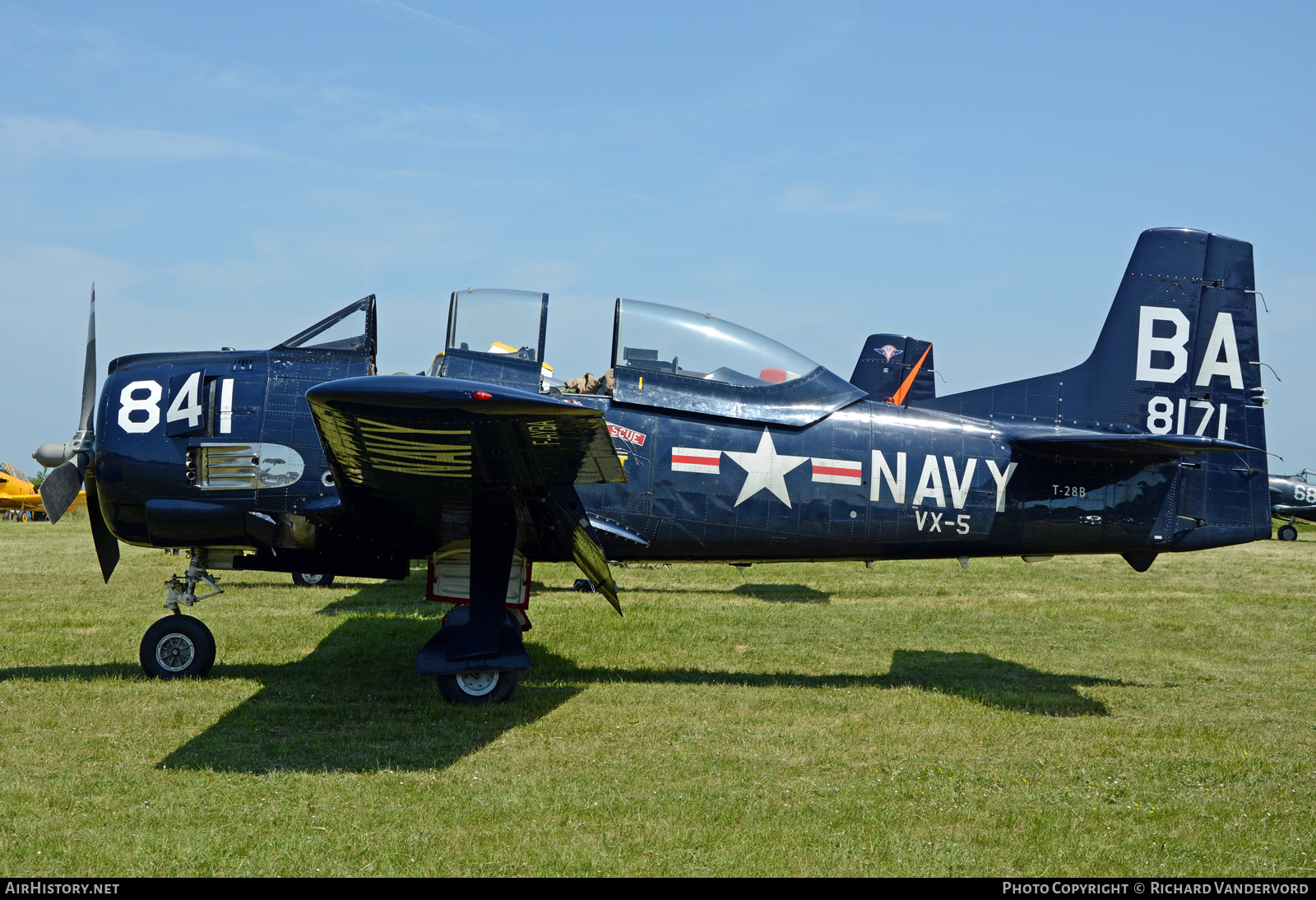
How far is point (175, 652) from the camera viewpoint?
7.40m

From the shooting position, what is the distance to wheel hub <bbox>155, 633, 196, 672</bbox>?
7.35 m

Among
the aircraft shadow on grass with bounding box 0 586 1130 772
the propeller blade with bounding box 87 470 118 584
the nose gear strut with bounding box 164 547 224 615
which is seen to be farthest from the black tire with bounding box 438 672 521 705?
the propeller blade with bounding box 87 470 118 584

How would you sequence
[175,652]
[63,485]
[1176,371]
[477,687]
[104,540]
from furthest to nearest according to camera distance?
[1176,371], [104,540], [175,652], [63,485], [477,687]

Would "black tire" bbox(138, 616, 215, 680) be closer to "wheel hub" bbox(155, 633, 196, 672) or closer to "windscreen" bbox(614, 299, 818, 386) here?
"wheel hub" bbox(155, 633, 196, 672)

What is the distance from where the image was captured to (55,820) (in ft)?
14.4

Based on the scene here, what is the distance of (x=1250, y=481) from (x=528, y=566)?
236 inches

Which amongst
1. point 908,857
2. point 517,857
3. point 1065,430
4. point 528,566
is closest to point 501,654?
point 528,566

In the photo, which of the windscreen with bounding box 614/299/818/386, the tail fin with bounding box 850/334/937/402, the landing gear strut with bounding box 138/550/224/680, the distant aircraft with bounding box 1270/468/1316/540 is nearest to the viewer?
the landing gear strut with bounding box 138/550/224/680

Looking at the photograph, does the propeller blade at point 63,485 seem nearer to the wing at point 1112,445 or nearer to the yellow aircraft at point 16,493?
the wing at point 1112,445

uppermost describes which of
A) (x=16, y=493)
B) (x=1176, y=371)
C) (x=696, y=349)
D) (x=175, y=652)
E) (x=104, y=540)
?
(x=1176, y=371)

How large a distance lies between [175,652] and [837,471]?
5400mm

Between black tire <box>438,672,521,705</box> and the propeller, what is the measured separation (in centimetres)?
297

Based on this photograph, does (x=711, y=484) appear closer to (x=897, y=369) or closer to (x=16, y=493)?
(x=897, y=369)

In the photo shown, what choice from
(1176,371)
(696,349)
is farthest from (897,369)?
(696,349)
